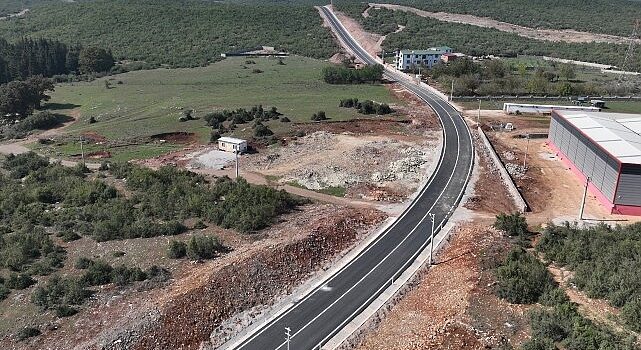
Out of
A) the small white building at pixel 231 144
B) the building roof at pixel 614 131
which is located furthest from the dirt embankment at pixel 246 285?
the building roof at pixel 614 131

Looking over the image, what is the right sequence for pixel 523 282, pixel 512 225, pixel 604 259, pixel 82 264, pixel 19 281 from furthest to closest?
1. pixel 512 225
2. pixel 82 264
3. pixel 19 281
4. pixel 604 259
5. pixel 523 282

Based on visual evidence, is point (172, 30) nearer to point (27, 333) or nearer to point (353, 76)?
point (353, 76)

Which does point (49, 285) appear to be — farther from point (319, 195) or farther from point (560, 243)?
point (560, 243)

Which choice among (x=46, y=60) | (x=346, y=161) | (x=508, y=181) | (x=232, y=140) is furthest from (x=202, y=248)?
(x=46, y=60)

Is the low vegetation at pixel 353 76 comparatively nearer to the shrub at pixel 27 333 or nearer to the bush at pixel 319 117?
the bush at pixel 319 117

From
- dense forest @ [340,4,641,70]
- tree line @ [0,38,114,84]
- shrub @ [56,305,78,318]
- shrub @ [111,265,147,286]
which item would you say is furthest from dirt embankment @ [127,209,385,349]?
dense forest @ [340,4,641,70]

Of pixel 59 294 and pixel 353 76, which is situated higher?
pixel 353 76

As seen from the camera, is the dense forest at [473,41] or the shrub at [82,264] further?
the dense forest at [473,41]

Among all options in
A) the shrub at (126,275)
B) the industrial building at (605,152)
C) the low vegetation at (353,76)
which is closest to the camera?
the shrub at (126,275)
